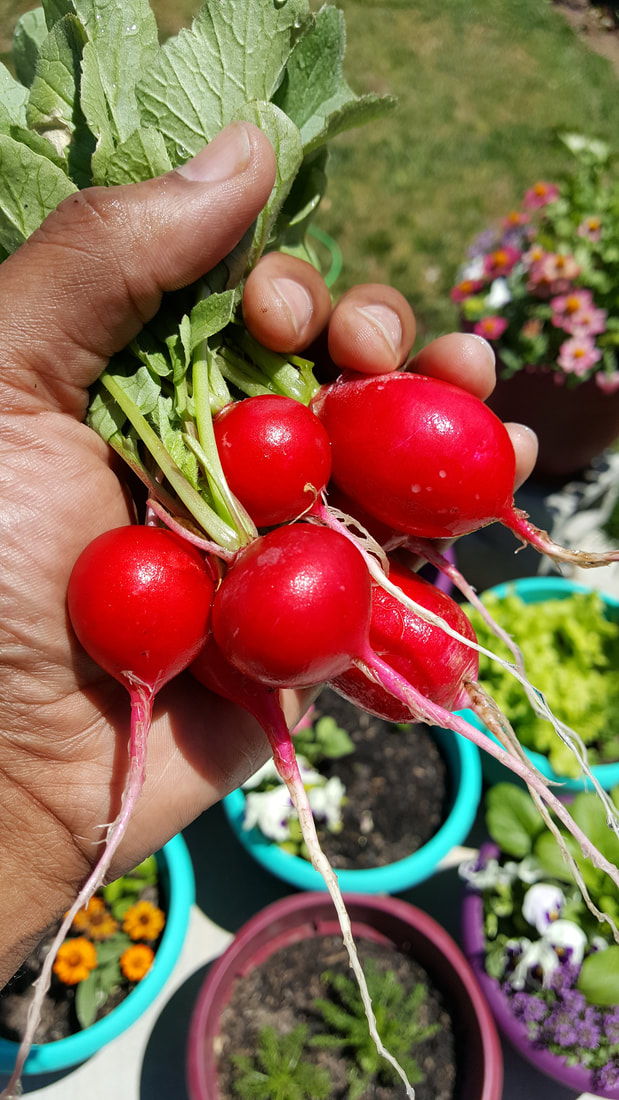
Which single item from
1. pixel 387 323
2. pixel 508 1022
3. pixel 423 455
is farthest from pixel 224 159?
pixel 508 1022

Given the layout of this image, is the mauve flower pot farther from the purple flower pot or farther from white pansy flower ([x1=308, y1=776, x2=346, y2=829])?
white pansy flower ([x1=308, y1=776, x2=346, y2=829])

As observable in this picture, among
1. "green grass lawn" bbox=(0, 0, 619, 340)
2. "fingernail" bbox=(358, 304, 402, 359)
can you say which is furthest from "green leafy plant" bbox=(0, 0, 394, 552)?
"green grass lawn" bbox=(0, 0, 619, 340)

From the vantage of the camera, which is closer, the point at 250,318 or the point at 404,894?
the point at 250,318

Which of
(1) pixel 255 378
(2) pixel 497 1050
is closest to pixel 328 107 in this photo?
(1) pixel 255 378

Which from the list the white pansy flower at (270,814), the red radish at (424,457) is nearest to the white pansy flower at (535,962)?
the white pansy flower at (270,814)

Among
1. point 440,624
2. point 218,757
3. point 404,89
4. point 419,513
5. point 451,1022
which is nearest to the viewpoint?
point 440,624

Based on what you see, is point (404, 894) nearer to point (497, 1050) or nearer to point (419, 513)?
point (497, 1050)
